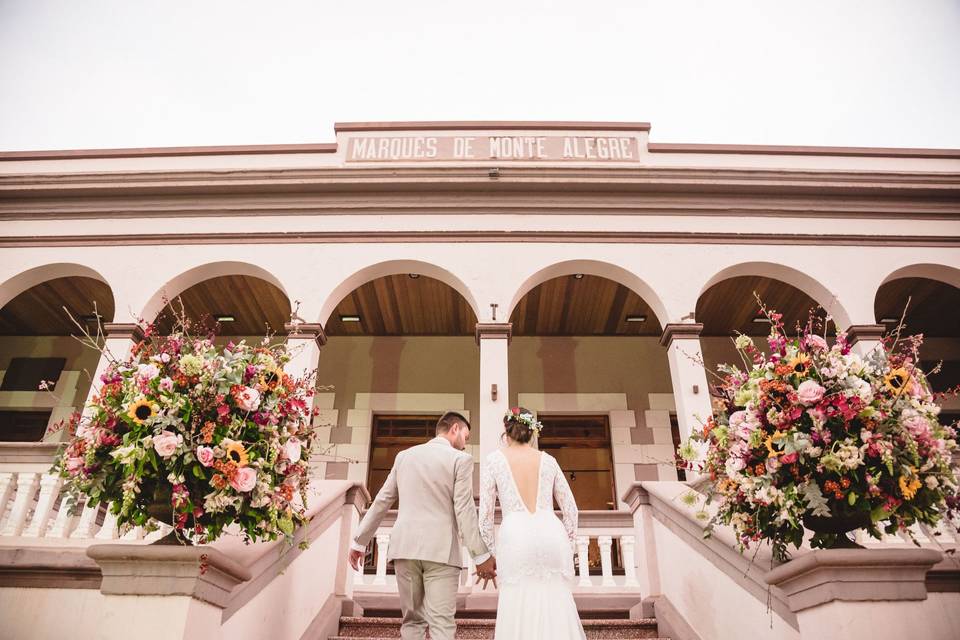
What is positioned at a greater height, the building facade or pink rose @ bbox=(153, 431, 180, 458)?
the building facade

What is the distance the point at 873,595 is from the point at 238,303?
9.42 m

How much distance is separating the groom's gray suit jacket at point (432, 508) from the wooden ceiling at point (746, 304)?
21.7 ft

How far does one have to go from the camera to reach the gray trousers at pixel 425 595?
3.66m

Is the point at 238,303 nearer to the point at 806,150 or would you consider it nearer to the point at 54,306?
the point at 54,306

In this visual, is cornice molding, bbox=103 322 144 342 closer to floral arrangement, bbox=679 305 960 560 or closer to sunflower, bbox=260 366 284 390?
sunflower, bbox=260 366 284 390

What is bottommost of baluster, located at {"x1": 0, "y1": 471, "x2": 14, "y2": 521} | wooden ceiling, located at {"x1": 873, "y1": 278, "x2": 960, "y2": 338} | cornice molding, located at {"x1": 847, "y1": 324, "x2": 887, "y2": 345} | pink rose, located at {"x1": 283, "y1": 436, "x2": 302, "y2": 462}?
pink rose, located at {"x1": 283, "y1": 436, "x2": 302, "y2": 462}

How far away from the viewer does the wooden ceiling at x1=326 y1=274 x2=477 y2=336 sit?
9516mm

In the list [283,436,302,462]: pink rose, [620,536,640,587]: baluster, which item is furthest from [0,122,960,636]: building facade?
[283,436,302,462]: pink rose

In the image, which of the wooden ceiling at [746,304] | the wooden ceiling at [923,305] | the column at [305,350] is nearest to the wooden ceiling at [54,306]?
the column at [305,350]

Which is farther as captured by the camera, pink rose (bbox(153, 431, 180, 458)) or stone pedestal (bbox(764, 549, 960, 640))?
pink rose (bbox(153, 431, 180, 458))

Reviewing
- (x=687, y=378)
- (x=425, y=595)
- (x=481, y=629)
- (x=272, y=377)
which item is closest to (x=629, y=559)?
(x=481, y=629)

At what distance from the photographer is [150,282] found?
811 cm

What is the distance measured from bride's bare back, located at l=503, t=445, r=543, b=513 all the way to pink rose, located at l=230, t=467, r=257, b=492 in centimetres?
173

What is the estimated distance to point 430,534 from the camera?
3.76 metres
